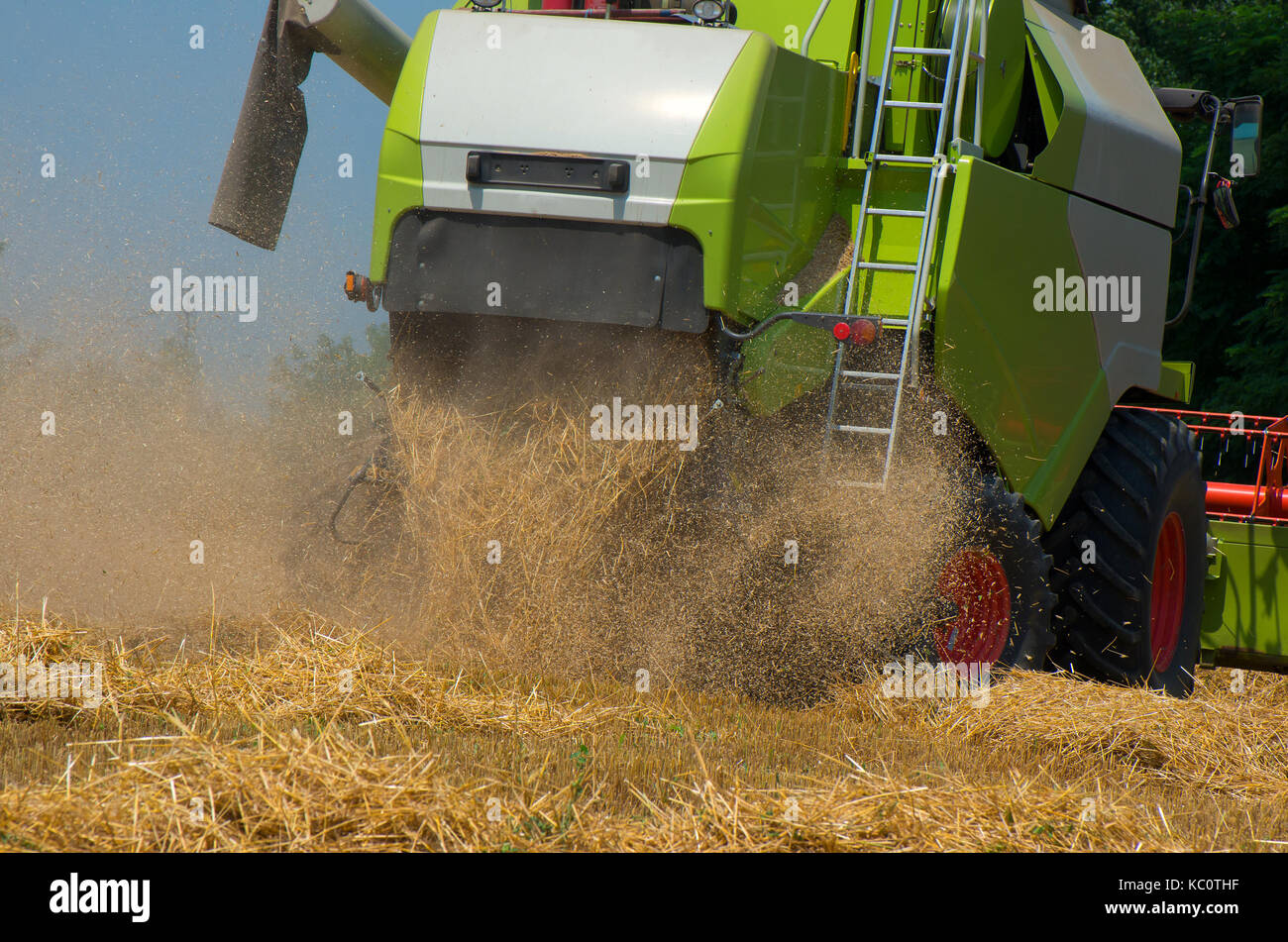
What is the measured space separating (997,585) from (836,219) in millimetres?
1424

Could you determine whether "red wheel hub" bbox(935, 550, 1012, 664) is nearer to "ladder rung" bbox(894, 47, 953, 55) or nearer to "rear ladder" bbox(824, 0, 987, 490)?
"rear ladder" bbox(824, 0, 987, 490)

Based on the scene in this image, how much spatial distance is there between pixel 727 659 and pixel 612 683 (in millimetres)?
407

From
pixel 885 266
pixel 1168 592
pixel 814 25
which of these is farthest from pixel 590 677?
pixel 1168 592

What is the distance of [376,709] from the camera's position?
3.87 m

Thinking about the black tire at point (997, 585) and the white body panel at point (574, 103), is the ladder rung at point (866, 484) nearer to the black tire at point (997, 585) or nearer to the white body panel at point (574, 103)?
the black tire at point (997, 585)

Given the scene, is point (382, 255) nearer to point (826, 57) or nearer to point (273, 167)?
point (273, 167)

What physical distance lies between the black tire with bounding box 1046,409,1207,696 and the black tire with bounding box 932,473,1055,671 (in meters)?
0.39

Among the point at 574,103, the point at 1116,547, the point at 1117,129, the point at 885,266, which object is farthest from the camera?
the point at 1117,129

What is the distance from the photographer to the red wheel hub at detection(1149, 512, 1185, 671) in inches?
235

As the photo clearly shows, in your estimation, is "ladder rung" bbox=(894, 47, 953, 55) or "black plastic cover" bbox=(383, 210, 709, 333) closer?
"black plastic cover" bbox=(383, 210, 709, 333)

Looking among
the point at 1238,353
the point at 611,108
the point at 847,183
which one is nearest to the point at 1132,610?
the point at 847,183

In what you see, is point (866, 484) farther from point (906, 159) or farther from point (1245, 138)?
point (1245, 138)

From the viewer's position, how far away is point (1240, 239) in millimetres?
14312

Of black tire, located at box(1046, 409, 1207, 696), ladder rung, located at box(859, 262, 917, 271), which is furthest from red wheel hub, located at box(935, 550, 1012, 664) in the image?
ladder rung, located at box(859, 262, 917, 271)
